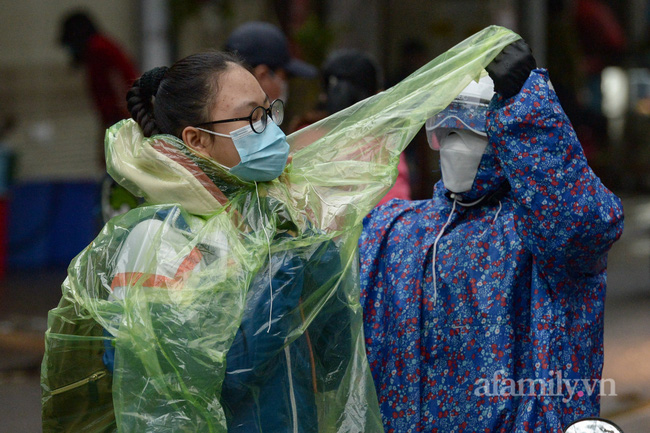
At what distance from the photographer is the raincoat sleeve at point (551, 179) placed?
198cm

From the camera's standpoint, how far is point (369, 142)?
2.31m

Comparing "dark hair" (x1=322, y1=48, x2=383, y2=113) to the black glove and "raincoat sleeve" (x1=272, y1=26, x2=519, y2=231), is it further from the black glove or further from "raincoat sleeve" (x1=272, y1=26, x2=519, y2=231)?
the black glove

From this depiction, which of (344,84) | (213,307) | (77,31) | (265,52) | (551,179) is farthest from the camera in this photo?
(77,31)

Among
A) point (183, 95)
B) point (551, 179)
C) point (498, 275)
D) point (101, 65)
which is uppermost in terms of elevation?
point (101, 65)

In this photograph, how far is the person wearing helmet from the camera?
2.00 meters

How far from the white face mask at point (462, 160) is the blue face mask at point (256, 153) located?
1.58 ft

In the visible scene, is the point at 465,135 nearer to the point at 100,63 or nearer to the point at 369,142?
the point at 369,142

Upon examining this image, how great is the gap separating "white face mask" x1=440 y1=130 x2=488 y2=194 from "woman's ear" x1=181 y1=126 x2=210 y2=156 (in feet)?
2.12

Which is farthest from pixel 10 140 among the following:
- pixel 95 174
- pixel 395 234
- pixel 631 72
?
pixel 631 72

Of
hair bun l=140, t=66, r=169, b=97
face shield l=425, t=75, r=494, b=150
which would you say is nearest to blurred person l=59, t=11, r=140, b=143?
hair bun l=140, t=66, r=169, b=97

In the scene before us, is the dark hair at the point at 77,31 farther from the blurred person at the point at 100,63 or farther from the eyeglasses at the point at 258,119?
the eyeglasses at the point at 258,119

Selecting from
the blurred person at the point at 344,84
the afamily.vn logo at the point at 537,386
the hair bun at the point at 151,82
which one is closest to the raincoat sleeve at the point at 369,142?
the hair bun at the point at 151,82

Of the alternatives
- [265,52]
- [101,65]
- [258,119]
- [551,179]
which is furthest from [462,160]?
[101,65]

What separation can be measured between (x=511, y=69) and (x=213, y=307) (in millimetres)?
879
